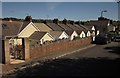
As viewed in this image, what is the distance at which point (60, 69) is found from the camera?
18.1 m

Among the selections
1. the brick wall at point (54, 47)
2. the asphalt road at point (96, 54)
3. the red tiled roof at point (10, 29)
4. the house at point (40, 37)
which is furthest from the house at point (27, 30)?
the asphalt road at point (96, 54)

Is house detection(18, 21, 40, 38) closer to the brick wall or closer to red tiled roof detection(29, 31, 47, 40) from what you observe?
red tiled roof detection(29, 31, 47, 40)

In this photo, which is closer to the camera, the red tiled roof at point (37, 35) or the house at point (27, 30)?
the red tiled roof at point (37, 35)

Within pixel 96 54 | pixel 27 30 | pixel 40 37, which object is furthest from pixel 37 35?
pixel 96 54

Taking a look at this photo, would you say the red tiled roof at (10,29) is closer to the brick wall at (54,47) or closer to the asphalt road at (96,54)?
the brick wall at (54,47)

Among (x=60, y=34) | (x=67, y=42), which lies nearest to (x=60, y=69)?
(x=67, y=42)

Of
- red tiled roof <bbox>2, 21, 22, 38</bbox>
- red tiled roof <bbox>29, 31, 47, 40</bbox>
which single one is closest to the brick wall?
red tiled roof <bbox>29, 31, 47, 40</bbox>

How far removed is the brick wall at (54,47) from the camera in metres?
23.4

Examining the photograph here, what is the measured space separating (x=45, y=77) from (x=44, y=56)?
9305 mm

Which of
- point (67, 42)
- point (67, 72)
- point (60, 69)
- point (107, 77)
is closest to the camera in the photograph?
point (107, 77)

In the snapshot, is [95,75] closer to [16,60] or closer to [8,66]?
[8,66]

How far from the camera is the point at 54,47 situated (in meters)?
27.7

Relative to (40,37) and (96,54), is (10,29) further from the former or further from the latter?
(96,54)

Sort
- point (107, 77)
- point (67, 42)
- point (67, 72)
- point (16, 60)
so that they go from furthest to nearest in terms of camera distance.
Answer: point (67, 42)
point (16, 60)
point (67, 72)
point (107, 77)
